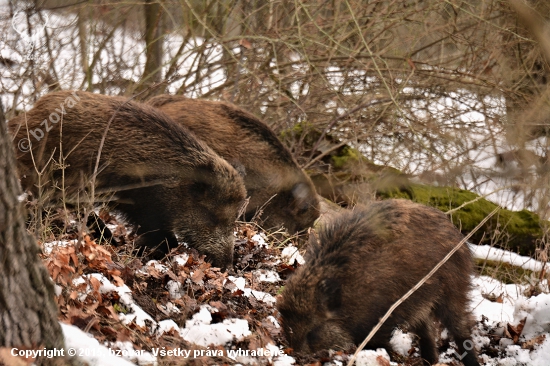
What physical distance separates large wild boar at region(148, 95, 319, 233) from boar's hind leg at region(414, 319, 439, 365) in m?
2.74

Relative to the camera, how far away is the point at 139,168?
5.71 m

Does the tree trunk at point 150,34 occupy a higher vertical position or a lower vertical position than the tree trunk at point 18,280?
higher

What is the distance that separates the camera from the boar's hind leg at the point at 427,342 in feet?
15.5

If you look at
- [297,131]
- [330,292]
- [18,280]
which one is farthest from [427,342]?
[297,131]

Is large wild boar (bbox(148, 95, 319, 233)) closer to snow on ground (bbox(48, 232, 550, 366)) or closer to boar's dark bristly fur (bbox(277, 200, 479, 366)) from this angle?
snow on ground (bbox(48, 232, 550, 366))

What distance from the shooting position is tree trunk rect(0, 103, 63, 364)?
2.65m

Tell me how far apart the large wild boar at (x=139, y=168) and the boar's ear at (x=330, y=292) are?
1794 mm

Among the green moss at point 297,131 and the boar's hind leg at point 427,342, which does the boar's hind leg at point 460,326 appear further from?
the green moss at point 297,131

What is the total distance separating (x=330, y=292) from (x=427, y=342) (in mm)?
956

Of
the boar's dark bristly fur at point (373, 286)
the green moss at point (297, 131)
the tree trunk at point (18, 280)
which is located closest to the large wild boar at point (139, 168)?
the boar's dark bristly fur at point (373, 286)

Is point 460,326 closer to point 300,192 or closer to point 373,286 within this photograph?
point 373,286

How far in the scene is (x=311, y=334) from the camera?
14.6 feet

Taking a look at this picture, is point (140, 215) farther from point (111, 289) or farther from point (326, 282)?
point (326, 282)

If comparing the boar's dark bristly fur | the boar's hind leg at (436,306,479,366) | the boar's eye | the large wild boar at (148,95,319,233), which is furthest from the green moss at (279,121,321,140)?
the boar's hind leg at (436,306,479,366)
